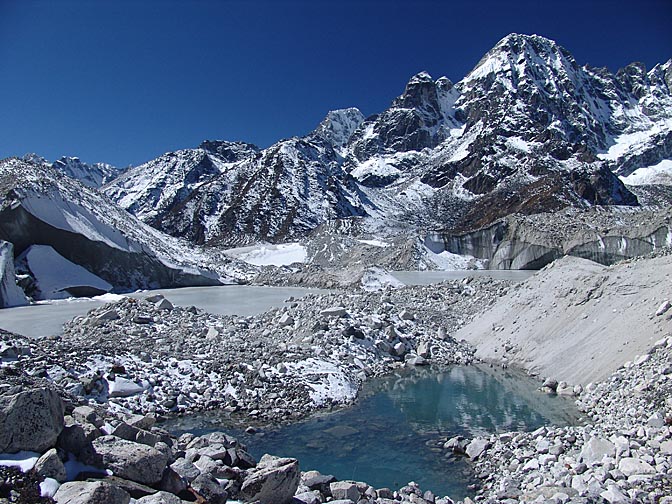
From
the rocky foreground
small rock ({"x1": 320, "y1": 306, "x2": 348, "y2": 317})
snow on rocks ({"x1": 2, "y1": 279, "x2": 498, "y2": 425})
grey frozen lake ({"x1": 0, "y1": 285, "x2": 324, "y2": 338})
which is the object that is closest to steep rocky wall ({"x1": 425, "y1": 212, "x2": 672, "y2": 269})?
snow on rocks ({"x1": 2, "y1": 279, "x2": 498, "y2": 425})

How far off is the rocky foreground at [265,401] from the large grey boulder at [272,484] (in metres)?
0.01

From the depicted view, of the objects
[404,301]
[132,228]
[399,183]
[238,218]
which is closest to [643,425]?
[404,301]

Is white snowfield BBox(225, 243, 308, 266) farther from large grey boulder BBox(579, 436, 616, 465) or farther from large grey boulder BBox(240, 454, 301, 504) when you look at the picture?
large grey boulder BBox(240, 454, 301, 504)

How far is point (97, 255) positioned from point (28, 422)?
3864cm

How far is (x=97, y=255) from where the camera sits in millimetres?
39500

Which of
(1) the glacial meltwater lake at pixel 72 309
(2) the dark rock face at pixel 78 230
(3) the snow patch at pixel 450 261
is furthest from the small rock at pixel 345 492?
(3) the snow patch at pixel 450 261

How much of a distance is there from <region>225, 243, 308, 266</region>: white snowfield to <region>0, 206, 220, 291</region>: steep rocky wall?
20.6 meters

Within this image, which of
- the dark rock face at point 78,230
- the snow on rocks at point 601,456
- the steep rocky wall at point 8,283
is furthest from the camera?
the dark rock face at point 78,230

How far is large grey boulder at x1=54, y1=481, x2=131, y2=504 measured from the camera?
393cm

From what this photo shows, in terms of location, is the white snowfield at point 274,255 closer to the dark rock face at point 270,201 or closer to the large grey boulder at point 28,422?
the dark rock face at point 270,201

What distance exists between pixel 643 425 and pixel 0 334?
14762 mm

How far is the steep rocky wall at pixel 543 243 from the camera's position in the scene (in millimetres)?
46844

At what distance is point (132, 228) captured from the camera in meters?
46.7

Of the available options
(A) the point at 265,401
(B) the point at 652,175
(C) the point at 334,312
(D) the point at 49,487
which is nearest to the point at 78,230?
(C) the point at 334,312
